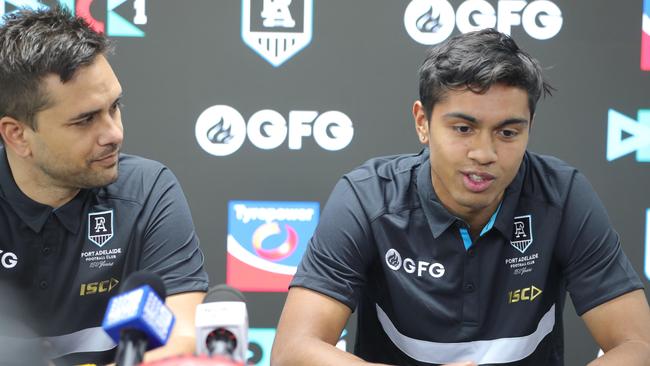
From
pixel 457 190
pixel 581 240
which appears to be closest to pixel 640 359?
pixel 581 240

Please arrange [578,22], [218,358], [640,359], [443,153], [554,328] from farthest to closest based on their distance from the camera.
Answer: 1. [578,22]
2. [554,328]
3. [443,153]
4. [640,359]
5. [218,358]

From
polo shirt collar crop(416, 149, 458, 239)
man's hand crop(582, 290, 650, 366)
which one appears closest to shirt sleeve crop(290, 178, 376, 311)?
polo shirt collar crop(416, 149, 458, 239)

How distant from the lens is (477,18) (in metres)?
2.58

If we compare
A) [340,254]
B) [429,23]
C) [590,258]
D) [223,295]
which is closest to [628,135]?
[429,23]

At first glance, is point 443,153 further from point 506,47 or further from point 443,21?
point 443,21

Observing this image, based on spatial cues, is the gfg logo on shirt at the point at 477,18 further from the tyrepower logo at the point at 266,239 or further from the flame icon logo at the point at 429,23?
the tyrepower logo at the point at 266,239

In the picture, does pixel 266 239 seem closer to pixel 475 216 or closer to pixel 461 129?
pixel 475 216

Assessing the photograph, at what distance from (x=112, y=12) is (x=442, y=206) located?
4.17ft

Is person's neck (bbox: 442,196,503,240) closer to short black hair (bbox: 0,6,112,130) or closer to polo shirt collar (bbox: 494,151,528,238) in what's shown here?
polo shirt collar (bbox: 494,151,528,238)

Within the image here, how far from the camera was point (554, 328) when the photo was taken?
198cm

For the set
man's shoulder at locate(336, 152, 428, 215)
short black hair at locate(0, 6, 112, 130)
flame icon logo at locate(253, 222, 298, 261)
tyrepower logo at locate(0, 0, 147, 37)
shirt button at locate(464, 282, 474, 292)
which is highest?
tyrepower logo at locate(0, 0, 147, 37)

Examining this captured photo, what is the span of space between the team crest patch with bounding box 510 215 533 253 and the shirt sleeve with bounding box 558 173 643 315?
67mm

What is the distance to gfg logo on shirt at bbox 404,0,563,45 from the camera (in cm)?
257

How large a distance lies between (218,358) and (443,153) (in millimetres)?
1035
